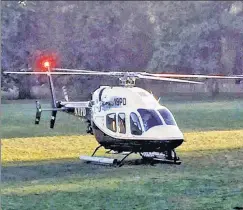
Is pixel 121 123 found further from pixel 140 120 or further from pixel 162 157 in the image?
pixel 162 157

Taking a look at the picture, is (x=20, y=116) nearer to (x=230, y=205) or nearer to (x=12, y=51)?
(x=12, y=51)

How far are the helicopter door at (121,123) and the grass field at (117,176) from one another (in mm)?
421

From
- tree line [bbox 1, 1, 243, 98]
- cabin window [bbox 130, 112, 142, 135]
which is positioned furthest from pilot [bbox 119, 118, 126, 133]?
tree line [bbox 1, 1, 243, 98]

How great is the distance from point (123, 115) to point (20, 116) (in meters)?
11.0

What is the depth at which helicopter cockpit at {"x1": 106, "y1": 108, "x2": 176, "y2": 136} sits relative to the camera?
29.3 feet

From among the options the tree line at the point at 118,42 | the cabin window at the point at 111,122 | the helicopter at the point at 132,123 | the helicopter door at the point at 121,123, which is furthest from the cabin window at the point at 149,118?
the tree line at the point at 118,42

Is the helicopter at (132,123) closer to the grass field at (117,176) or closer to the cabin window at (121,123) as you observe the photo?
the cabin window at (121,123)

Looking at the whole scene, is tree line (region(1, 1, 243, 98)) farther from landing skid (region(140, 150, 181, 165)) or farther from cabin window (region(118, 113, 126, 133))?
landing skid (region(140, 150, 181, 165))

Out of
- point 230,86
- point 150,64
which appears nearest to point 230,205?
point 230,86

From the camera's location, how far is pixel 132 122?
9.05m

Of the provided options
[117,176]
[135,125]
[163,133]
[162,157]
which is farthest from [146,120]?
[117,176]

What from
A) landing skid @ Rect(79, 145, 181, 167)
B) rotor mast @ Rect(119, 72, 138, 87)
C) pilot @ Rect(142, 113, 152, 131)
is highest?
rotor mast @ Rect(119, 72, 138, 87)

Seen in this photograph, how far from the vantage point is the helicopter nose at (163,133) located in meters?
8.74

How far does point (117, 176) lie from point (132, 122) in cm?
120
